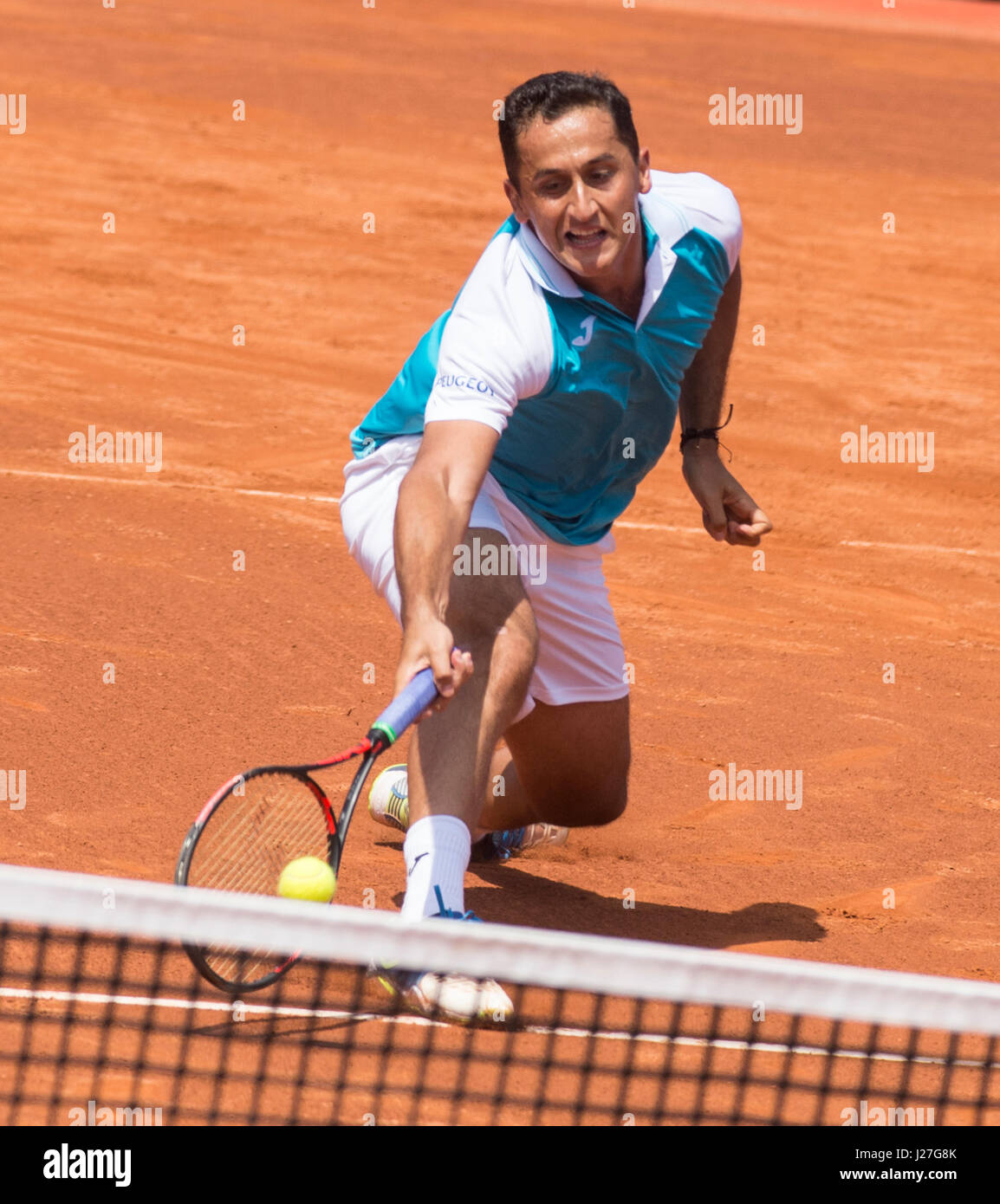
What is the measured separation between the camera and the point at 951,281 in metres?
13.2

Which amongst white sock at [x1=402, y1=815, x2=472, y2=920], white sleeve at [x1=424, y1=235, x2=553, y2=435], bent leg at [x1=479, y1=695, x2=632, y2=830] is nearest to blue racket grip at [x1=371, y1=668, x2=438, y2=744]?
white sock at [x1=402, y1=815, x2=472, y2=920]

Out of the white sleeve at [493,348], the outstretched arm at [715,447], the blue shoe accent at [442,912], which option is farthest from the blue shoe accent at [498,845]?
the white sleeve at [493,348]

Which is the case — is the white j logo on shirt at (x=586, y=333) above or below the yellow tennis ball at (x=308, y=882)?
above

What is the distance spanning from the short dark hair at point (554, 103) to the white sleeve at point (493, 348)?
0.29 meters

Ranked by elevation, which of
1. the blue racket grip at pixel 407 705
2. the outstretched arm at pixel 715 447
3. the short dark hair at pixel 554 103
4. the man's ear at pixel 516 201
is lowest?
the blue racket grip at pixel 407 705

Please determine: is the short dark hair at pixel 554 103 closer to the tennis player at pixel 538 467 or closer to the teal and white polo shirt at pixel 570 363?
the tennis player at pixel 538 467

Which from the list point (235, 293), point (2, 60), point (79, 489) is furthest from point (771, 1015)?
point (2, 60)

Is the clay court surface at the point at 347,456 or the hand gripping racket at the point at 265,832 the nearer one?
the hand gripping racket at the point at 265,832

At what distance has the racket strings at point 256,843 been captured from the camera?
3.92 m

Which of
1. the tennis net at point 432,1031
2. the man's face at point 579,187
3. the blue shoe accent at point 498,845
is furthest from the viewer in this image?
the blue shoe accent at point 498,845

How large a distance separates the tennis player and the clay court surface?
64 cm

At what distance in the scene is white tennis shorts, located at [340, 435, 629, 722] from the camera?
4.51 metres

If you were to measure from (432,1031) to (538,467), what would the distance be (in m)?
1.51
